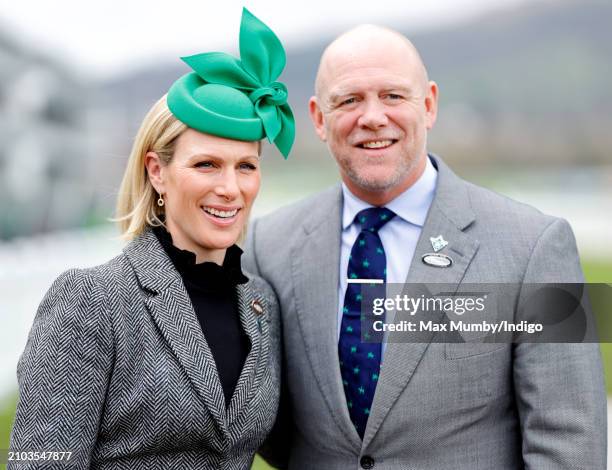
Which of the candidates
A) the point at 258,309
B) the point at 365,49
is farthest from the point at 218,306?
the point at 365,49

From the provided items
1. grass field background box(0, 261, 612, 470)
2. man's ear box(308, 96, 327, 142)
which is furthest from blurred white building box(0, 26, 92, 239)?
man's ear box(308, 96, 327, 142)

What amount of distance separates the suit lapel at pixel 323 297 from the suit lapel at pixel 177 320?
483 millimetres

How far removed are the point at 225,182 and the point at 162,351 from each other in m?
0.55

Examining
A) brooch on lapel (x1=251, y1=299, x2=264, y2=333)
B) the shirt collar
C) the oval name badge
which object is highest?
the shirt collar

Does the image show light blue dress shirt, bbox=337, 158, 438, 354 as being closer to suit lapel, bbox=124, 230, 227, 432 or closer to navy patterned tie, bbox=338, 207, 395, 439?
navy patterned tie, bbox=338, 207, 395, 439

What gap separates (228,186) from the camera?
2625 mm

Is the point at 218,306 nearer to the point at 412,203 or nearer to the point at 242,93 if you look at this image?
the point at 242,93

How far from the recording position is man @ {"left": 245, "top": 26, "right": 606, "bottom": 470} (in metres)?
2.78

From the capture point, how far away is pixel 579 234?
17.5 m

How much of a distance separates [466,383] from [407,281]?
393 millimetres

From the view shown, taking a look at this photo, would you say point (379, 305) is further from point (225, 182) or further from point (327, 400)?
point (225, 182)

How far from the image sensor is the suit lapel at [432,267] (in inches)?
110

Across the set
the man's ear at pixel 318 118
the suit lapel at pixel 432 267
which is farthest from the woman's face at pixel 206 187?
the suit lapel at pixel 432 267

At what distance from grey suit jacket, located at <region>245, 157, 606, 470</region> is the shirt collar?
62 mm
